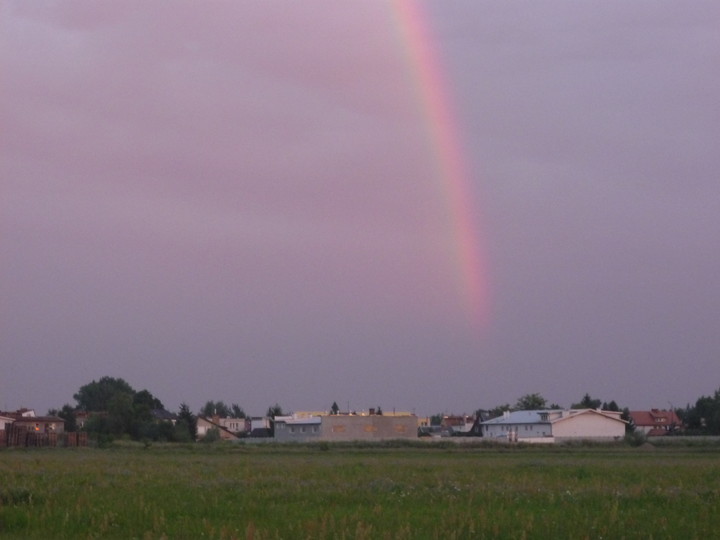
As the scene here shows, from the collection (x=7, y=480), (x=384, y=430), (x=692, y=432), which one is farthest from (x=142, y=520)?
(x=692, y=432)

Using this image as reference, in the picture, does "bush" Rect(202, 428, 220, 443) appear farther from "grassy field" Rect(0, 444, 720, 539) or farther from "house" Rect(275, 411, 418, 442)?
"grassy field" Rect(0, 444, 720, 539)

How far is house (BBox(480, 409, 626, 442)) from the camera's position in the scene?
13500 centimetres

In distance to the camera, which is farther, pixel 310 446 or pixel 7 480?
pixel 310 446

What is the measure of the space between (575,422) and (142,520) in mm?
120178

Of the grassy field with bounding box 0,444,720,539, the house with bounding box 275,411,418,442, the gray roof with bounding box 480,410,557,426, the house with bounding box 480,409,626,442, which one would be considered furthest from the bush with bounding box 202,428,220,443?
the grassy field with bounding box 0,444,720,539

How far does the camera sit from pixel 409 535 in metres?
19.2

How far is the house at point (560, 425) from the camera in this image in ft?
443

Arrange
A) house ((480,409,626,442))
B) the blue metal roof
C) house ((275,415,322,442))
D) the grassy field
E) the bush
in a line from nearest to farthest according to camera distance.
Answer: the grassy field
the bush
house ((275,415,322,442))
house ((480,409,626,442))
the blue metal roof

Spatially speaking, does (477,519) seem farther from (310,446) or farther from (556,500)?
(310,446)

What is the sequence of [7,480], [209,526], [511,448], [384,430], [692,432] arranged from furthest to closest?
1. [692,432]
2. [384,430]
3. [511,448]
4. [7,480]
5. [209,526]

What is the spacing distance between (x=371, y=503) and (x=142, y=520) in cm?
662

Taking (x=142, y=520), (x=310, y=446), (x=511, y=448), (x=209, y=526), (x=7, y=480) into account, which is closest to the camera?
(x=209, y=526)

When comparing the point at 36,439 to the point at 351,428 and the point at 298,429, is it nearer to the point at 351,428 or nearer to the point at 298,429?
the point at 298,429

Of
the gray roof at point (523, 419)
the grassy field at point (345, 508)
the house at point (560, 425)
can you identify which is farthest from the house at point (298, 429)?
the grassy field at point (345, 508)
